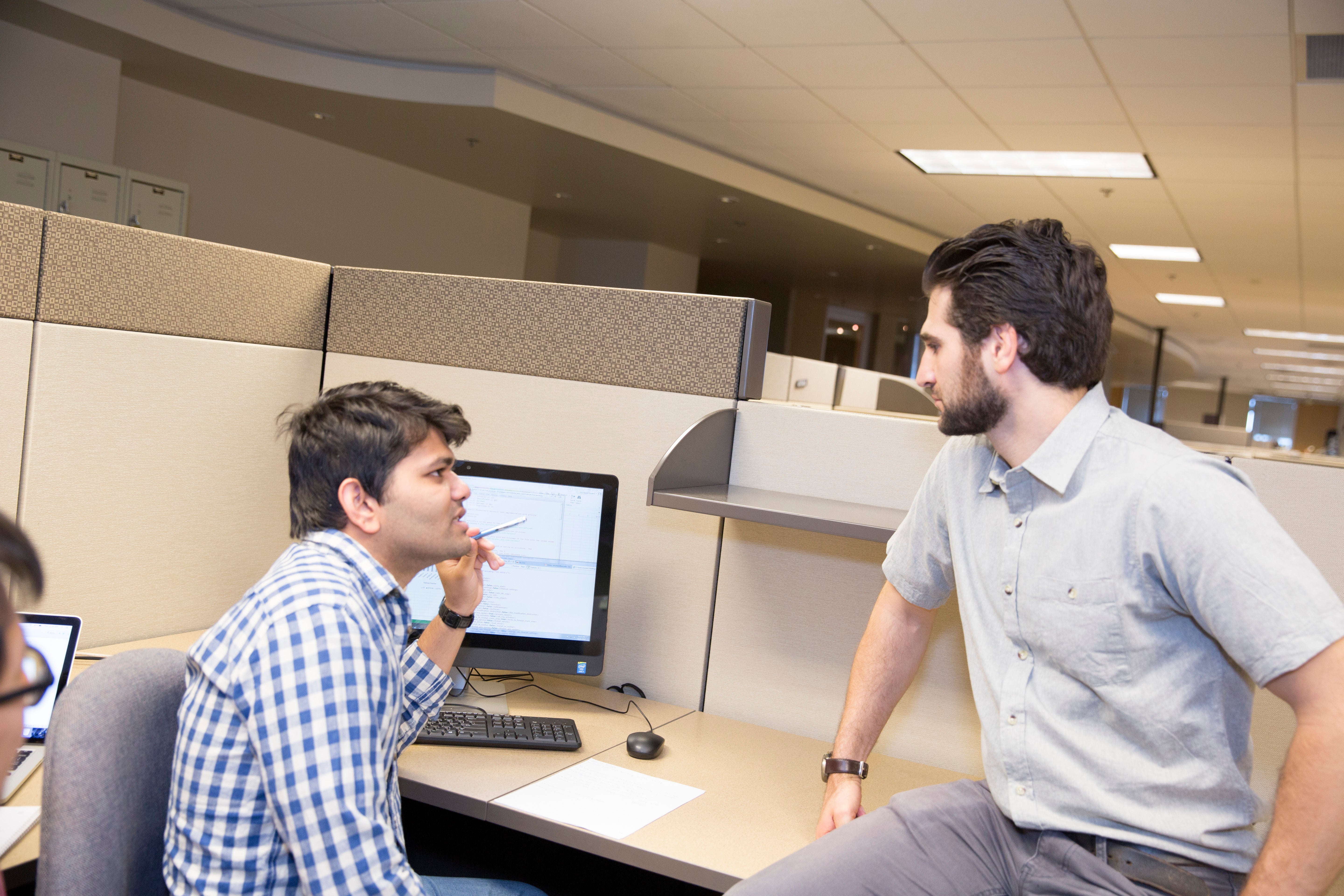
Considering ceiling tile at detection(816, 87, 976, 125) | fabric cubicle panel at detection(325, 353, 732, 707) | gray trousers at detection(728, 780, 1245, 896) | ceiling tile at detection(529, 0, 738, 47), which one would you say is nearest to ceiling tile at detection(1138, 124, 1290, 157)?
ceiling tile at detection(816, 87, 976, 125)

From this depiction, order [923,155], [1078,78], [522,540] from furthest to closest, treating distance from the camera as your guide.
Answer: [923,155] → [1078,78] → [522,540]

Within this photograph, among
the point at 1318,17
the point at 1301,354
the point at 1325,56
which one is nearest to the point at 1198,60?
the point at 1325,56

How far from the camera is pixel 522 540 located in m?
1.72

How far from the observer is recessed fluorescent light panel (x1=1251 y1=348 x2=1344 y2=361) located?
13.2m

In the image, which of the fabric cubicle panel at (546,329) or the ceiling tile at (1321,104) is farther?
the ceiling tile at (1321,104)

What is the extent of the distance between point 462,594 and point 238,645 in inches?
20.5

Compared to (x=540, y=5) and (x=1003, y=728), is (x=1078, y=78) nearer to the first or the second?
(x=540, y=5)

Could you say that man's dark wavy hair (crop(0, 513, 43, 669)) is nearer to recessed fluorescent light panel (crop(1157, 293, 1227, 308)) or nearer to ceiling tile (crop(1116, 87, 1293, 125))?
ceiling tile (crop(1116, 87, 1293, 125))

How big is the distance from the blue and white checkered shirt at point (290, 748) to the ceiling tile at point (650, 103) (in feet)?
15.4

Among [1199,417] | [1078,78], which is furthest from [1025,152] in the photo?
[1199,417]

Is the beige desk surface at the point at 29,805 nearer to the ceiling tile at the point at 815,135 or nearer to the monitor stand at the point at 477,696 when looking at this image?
the monitor stand at the point at 477,696

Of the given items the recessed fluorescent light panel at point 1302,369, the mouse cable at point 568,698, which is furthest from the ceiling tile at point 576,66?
the recessed fluorescent light panel at point 1302,369

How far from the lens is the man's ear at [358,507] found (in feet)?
3.76

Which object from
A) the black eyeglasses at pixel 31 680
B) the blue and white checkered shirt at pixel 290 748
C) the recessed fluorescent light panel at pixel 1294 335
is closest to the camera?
the black eyeglasses at pixel 31 680
